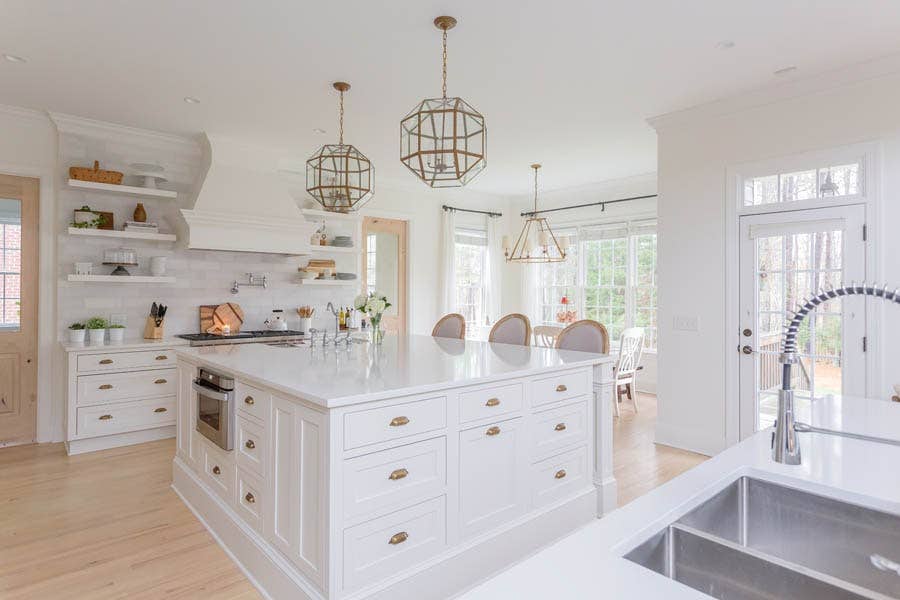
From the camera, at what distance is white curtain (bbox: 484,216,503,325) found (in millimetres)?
7789

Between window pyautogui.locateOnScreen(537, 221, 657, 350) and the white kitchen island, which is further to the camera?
window pyautogui.locateOnScreen(537, 221, 657, 350)

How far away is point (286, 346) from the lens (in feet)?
11.1

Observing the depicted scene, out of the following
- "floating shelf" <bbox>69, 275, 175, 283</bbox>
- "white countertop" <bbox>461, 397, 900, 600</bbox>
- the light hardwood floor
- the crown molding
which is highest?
the crown molding

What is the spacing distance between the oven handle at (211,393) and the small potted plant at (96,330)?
6.75ft

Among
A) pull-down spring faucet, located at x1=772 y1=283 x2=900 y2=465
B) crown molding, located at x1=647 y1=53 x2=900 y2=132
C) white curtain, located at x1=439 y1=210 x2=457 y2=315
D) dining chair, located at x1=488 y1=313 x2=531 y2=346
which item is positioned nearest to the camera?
pull-down spring faucet, located at x1=772 y1=283 x2=900 y2=465

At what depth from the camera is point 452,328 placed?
4430 millimetres

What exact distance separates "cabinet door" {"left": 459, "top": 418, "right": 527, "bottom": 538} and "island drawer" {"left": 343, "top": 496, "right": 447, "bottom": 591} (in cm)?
15

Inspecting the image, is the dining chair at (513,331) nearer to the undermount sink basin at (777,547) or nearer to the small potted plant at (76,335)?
the undermount sink basin at (777,547)

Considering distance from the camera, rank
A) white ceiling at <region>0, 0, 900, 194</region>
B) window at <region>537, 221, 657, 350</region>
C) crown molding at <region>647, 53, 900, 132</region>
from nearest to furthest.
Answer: white ceiling at <region>0, 0, 900, 194</region>
crown molding at <region>647, 53, 900, 132</region>
window at <region>537, 221, 657, 350</region>

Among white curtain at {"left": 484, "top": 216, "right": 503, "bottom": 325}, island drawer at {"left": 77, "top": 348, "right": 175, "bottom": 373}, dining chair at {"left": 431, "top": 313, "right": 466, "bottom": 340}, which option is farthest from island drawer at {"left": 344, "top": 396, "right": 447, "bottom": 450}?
white curtain at {"left": 484, "top": 216, "right": 503, "bottom": 325}

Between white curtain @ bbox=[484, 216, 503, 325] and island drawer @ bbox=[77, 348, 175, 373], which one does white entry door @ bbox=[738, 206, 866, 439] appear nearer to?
white curtain @ bbox=[484, 216, 503, 325]

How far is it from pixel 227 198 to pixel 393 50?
2482 millimetres

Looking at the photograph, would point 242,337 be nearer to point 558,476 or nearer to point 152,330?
point 152,330

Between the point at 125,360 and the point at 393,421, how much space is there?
3.34m
